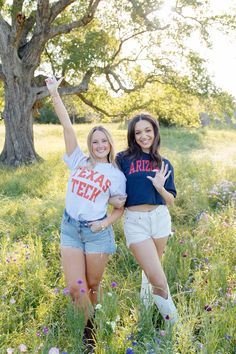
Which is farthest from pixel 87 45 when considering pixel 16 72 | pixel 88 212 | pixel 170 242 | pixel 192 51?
pixel 88 212

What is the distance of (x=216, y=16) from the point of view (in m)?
13.2

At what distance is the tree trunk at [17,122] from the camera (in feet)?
42.6

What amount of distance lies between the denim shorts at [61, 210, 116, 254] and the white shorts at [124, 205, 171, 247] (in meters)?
0.21

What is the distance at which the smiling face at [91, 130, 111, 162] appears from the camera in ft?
12.7

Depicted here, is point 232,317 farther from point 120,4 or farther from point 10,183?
point 120,4

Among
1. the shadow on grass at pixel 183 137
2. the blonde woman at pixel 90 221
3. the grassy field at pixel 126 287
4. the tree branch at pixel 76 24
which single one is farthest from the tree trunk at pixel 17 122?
the shadow on grass at pixel 183 137

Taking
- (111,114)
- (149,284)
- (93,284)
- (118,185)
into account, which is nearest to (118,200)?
(118,185)

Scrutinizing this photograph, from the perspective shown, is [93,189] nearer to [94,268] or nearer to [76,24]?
[94,268]

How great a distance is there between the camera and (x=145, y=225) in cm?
379

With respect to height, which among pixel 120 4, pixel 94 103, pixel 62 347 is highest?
pixel 120 4

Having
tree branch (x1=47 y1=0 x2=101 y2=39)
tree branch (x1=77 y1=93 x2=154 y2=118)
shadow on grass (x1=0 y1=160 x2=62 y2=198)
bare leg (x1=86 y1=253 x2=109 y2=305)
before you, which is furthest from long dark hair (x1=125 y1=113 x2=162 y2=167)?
tree branch (x1=77 y1=93 x2=154 y2=118)

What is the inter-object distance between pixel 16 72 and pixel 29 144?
6.84ft

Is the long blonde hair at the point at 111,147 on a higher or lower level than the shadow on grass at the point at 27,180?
higher

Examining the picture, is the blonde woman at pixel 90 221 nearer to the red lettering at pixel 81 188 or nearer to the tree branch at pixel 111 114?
the red lettering at pixel 81 188
